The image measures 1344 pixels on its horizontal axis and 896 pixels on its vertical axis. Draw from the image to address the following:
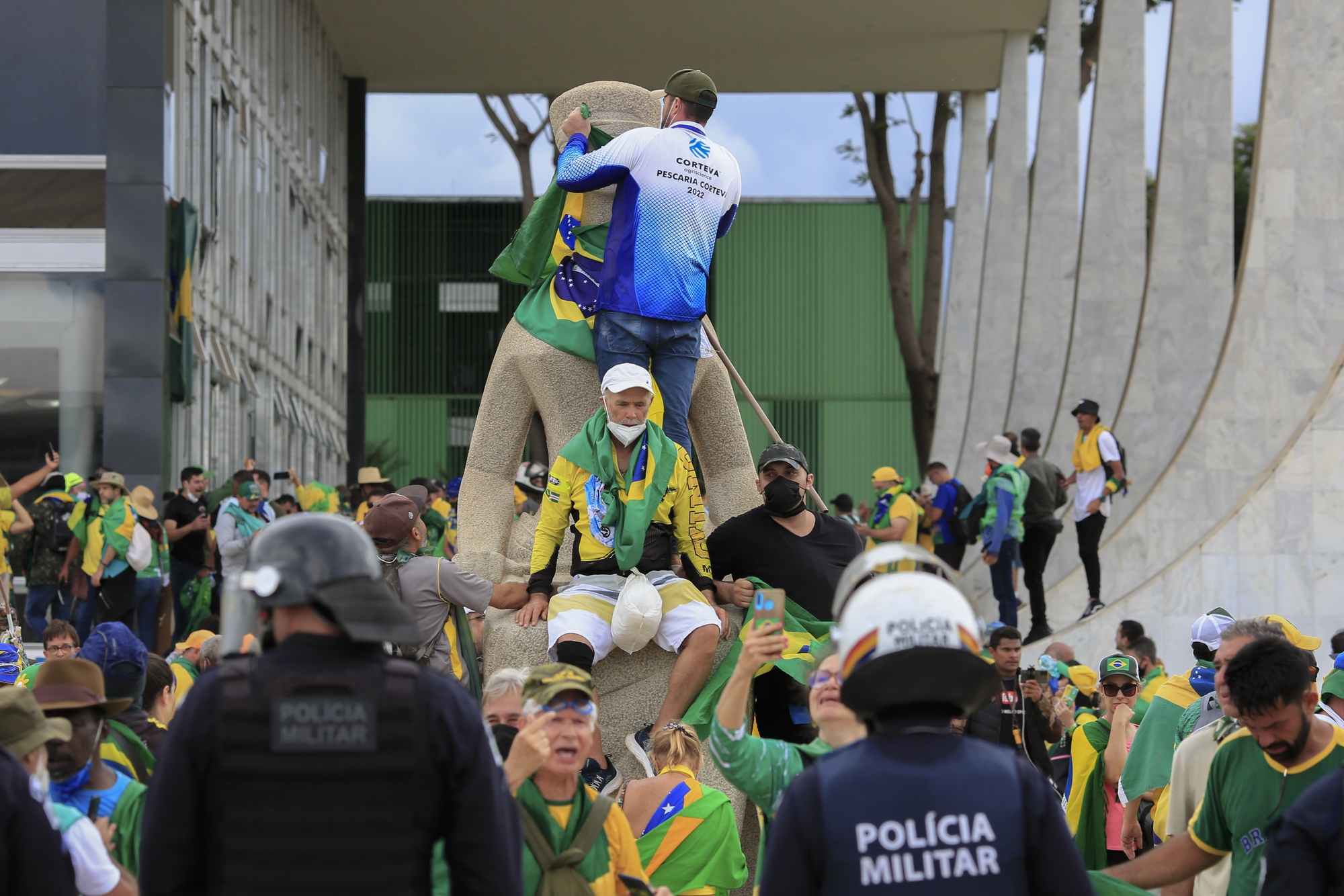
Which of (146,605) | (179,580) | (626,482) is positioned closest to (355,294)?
(179,580)

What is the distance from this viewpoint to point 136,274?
17.2 metres

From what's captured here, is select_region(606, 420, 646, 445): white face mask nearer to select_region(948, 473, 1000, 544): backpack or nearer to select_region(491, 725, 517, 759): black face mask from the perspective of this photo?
select_region(491, 725, 517, 759): black face mask

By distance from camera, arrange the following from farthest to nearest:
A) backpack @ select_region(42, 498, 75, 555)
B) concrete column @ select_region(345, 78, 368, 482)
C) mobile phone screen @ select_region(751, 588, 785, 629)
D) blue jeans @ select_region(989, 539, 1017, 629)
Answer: concrete column @ select_region(345, 78, 368, 482) → blue jeans @ select_region(989, 539, 1017, 629) → backpack @ select_region(42, 498, 75, 555) → mobile phone screen @ select_region(751, 588, 785, 629)

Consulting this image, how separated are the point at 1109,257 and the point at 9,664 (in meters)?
16.7

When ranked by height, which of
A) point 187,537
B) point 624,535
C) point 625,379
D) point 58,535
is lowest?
point 187,537

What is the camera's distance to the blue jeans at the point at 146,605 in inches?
504

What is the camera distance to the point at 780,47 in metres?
30.2

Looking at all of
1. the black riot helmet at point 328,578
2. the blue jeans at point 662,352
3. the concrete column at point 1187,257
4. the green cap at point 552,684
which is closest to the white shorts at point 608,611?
the blue jeans at point 662,352

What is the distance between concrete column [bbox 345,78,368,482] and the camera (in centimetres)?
3309

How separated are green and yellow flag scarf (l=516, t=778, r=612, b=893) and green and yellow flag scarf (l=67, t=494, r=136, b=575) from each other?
920cm

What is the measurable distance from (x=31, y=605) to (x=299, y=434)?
50.5 feet

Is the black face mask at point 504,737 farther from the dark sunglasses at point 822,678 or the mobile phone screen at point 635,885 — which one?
the dark sunglasses at point 822,678

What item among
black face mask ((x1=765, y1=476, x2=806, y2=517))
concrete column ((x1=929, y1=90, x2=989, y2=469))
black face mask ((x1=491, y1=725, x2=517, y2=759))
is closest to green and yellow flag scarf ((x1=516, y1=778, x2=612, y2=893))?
black face mask ((x1=491, y1=725, x2=517, y2=759))

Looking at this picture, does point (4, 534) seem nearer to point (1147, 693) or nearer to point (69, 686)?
point (1147, 693)
